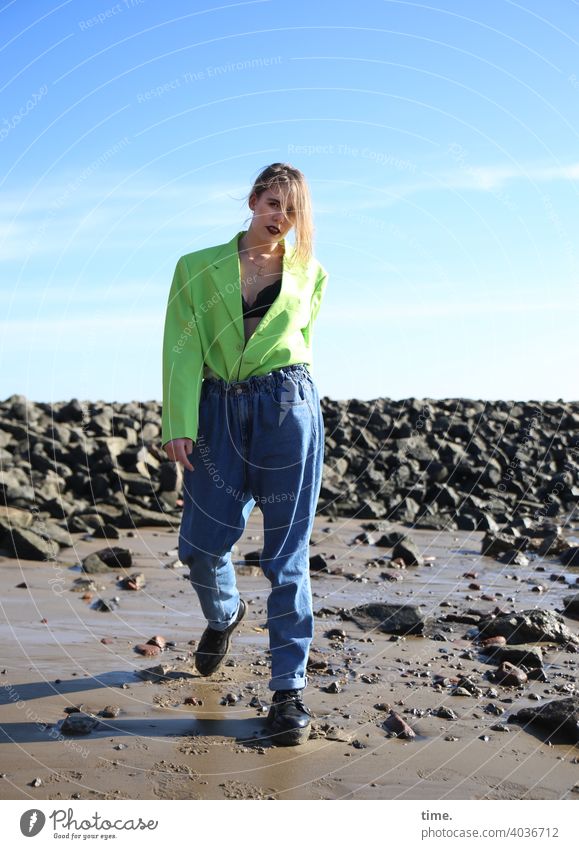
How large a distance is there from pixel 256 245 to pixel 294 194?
0.31 m

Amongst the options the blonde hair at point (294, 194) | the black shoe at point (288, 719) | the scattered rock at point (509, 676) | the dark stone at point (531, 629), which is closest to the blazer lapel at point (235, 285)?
the blonde hair at point (294, 194)

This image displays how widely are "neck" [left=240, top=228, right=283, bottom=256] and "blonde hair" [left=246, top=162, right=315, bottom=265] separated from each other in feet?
0.37

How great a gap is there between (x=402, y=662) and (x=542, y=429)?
14219mm

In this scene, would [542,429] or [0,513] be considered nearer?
[0,513]

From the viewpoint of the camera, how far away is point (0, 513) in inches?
366

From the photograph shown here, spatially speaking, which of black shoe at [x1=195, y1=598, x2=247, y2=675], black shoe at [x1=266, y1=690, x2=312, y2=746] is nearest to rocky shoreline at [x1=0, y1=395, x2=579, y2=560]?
black shoe at [x1=195, y1=598, x2=247, y2=675]

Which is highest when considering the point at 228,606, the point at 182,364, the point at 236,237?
the point at 236,237

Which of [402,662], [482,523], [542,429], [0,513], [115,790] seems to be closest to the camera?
[115,790]

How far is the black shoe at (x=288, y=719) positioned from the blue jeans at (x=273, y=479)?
2.3 inches

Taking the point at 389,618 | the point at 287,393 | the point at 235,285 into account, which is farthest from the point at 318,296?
the point at 389,618

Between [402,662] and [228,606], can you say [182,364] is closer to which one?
[228,606]

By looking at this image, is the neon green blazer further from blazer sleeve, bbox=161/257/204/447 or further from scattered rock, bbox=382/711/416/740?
scattered rock, bbox=382/711/416/740

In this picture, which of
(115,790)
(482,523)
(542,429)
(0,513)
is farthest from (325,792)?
(542,429)

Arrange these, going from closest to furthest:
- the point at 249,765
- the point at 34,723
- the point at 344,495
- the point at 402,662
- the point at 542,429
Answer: the point at 249,765 < the point at 34,723 < the point at 402,662 < the point at 344,495 < the point at 542,429
